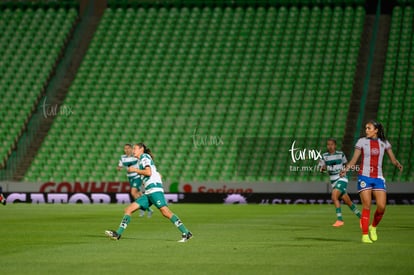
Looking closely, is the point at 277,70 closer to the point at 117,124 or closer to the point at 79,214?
the point at 117,124

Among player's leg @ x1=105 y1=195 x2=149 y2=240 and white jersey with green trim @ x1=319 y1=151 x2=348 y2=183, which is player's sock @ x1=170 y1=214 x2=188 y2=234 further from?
white jersey with green trim @ x1=319 y1=151 x2=348 y2=183

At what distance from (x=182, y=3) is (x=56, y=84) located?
29.1ft

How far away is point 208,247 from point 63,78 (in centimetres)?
3136

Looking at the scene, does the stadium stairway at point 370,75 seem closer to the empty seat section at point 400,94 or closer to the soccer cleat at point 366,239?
the empty seat section at point 400,94

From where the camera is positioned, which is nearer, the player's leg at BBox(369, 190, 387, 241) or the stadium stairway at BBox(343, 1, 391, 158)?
the player's leg at BBox(369, 190, 387, 241)

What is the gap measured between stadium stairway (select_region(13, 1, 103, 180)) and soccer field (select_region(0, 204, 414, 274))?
16.3 metres

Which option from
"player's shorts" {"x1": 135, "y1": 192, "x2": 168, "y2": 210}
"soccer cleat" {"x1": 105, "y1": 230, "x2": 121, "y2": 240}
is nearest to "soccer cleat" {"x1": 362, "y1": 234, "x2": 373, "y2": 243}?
"player's shorts" {"x1": 135, "y1": 192, "x2": 168, "y2": 210}

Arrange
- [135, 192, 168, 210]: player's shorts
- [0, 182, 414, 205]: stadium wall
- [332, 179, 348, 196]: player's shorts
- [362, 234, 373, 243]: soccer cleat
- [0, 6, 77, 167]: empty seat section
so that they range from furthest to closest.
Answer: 1. [0, 6, 77, 167]: empty seat section
2. [0, 182, 414, 205]: stadium wall
3. [332, 179, 348, 196]: player's shorts
4. [135, 192, 168, 210]: player's shorts
5. [362, 234, 373, 243]: soccer cleat

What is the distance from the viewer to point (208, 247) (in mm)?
15070

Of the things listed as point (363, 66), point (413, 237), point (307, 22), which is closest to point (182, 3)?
point (307, 22)

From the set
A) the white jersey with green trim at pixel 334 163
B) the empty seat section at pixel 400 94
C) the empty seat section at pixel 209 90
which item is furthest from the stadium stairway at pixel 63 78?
the white jersey with green trim at pixel 334 163

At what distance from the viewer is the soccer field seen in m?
11.8

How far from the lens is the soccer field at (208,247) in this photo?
1179 cm

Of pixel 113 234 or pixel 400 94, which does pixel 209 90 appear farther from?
pixel 113 234
